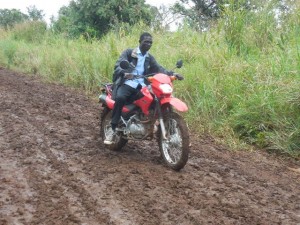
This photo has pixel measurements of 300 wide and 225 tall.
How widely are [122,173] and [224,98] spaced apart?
10.2 feet

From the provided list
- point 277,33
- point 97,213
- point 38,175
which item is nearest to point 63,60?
point 277,33

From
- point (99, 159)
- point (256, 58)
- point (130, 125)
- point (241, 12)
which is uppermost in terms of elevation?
point (241, 12)

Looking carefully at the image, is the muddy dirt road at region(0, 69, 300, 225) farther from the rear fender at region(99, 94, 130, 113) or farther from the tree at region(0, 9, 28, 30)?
the tree at region(0, 9, 28, 30)

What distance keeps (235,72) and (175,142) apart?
296cm

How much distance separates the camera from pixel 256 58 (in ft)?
25.7

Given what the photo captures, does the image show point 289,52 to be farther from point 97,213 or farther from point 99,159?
point 97,213

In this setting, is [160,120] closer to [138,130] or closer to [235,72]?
[138,130]

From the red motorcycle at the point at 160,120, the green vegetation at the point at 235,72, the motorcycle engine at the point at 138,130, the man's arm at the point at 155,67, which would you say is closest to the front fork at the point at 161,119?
the red motorcycle at the point at 160,120

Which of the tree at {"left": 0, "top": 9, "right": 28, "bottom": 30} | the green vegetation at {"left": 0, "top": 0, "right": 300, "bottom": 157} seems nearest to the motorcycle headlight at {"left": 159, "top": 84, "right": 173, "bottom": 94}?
the green vegetation at {"left": 0, "top": 0, "right": 300, "bottom": 157}

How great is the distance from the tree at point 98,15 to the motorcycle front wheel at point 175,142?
11681 mm

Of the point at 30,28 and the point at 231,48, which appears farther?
the point at 30,28

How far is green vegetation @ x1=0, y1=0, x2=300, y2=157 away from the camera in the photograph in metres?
6.54

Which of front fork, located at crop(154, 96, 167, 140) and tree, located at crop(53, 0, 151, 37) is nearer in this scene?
front fork, located at crop(154, 96, 167, 140)

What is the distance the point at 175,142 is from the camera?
518 cm
